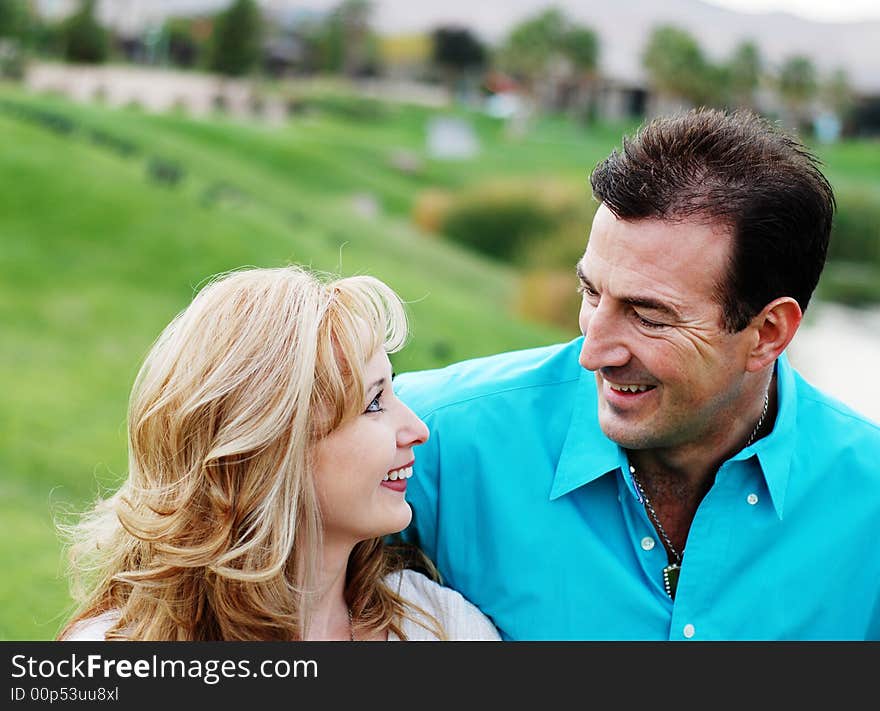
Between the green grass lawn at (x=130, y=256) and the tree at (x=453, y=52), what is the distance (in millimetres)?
2777

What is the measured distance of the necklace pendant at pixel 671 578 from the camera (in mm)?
2598

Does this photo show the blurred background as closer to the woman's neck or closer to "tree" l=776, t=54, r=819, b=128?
"tree" l=776, t=54, r=819, b=128

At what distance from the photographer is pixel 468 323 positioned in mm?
10172

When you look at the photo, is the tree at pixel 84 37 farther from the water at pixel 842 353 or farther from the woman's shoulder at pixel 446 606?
the woman's shoulder at pixel 446 606

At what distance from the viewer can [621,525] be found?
2650mm

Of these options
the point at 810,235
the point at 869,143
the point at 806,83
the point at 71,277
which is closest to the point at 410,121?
the point at 806,83

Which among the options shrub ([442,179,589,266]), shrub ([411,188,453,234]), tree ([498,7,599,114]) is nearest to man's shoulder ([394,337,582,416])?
shrub ([442,179,589,266])

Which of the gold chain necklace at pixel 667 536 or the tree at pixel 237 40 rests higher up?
the tree at pixel 237 40

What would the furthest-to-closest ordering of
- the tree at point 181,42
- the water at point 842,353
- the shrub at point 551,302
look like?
1. the tree at point 181,42
2. the water at point 842,353
3. the shrub at point 551,302

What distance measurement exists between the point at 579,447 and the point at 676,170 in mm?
663

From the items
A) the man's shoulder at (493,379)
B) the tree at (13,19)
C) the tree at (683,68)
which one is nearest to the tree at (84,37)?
the tree at (13,19)

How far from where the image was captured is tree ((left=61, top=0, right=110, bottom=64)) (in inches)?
619

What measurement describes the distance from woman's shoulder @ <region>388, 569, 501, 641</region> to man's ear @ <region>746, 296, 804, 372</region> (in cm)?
84

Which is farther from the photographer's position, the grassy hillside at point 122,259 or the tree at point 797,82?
the tree at point 797,82
